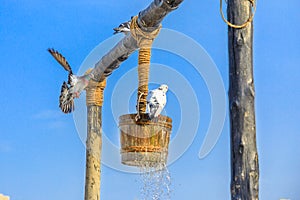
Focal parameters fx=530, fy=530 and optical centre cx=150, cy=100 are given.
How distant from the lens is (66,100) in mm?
3314

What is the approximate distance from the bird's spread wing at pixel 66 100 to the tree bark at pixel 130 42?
19cm

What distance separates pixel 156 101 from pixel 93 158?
2.80ft

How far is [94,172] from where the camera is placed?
10.9 feet

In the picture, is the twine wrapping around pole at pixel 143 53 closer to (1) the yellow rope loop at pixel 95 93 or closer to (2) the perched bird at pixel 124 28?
(2) the perched bird at pixel 124 28

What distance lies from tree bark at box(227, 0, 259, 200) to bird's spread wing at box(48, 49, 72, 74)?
4.96 feet

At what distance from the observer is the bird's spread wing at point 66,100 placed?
331 centimetres

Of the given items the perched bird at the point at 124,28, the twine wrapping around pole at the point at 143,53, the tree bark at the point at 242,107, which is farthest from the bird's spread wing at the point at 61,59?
the tree bark at the point at 242,107

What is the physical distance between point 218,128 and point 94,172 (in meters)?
1.15

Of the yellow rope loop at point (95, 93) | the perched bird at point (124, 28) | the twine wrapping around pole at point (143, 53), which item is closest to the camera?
the twine wrapping around pole at point (143, 53)

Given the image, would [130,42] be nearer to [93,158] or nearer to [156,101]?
[156,101]

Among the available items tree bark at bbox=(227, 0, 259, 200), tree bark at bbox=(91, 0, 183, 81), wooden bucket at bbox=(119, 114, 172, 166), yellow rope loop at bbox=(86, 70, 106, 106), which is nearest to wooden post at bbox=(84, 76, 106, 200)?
yellow rope loop at bbox=(86, 70, 106, 106)

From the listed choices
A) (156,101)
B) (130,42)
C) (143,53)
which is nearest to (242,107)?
(156,101)

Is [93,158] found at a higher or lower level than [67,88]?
lower

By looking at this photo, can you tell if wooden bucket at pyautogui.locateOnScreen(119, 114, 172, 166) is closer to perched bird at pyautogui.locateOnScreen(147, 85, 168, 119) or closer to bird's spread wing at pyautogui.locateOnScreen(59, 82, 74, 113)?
perched bird at pyautogui.locateOnScreen(147, 85, 168, 119)
